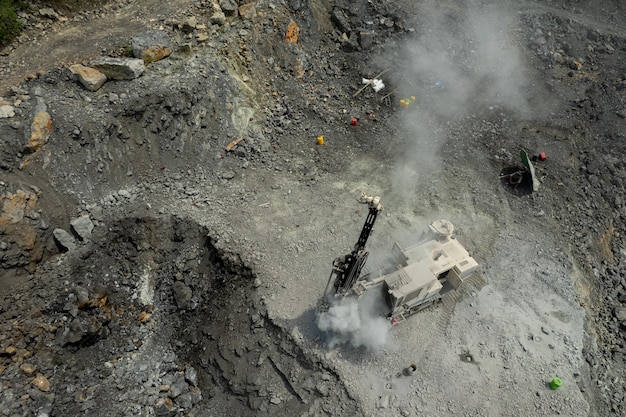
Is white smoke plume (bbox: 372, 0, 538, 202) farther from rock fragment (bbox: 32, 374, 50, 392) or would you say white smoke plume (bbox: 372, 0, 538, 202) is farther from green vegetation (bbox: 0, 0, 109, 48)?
rock fragment (bbox: 32, 374, 50, 392)

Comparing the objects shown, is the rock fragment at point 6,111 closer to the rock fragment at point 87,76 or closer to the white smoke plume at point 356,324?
the rock fragment at point 87,76

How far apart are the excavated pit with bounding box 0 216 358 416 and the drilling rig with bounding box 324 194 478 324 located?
10.1 ft

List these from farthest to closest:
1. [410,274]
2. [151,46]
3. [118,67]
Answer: [151,46]
[118,67]
[410,274]

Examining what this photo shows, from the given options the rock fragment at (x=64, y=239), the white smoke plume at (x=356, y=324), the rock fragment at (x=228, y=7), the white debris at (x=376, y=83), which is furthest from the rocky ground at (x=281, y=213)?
the rock fragment at (x=228, y=7)

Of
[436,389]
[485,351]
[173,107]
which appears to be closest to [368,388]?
[436,389]

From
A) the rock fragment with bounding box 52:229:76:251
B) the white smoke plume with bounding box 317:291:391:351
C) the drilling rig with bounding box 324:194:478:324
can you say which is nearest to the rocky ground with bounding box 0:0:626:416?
the rock fragment with bounding box 52:229:76:251

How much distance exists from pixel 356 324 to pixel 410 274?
8.15 ft

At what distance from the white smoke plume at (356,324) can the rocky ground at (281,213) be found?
159 millimetres

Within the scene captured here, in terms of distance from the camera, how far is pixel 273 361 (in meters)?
13.9

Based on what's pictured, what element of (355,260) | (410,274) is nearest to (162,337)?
(355,260)

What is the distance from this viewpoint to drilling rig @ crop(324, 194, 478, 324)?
12515 millimetres

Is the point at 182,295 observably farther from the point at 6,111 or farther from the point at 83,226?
the point at 6,111

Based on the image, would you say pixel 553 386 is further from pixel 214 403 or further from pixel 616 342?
pixel 214 403

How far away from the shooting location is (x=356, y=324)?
13594mm
